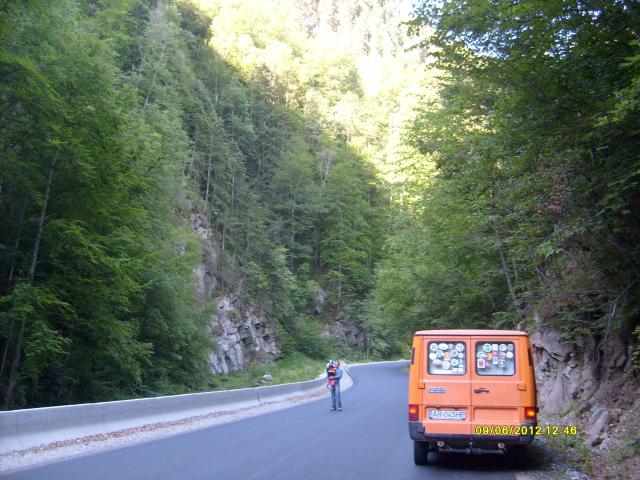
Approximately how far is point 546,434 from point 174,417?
9115mm

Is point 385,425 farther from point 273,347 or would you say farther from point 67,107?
point 273,347

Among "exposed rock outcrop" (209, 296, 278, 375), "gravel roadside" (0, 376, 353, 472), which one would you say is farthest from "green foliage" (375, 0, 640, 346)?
"exposed rock outcrop" (209, 296, 278, 375)

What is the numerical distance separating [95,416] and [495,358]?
811 cm

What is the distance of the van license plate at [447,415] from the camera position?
9.27m

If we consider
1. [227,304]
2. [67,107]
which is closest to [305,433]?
[67,107]

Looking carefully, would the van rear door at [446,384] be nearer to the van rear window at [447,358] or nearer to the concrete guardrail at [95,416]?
the van rear window at [447,358]

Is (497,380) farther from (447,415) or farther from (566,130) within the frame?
(566,130)

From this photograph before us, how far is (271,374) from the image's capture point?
37.7 metres

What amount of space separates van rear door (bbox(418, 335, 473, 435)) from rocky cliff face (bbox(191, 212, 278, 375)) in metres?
25.1

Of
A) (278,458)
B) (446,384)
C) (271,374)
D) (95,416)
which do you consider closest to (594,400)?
(446,384)

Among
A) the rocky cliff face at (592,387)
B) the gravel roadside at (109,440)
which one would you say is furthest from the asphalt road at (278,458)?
the rocky cliff face at (592,387)

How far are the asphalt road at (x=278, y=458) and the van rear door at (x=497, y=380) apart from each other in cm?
86

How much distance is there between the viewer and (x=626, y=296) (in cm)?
1059

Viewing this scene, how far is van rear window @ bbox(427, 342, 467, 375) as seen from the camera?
9.61 meters
